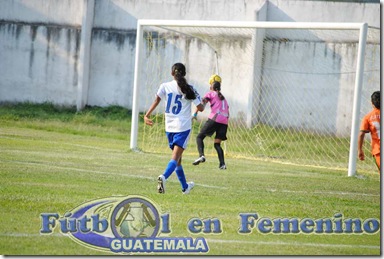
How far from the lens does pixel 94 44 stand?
2795cm

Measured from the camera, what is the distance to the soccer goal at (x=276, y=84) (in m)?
22.2

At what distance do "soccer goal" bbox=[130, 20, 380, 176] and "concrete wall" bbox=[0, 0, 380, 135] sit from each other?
0.83ft

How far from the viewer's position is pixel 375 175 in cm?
1795

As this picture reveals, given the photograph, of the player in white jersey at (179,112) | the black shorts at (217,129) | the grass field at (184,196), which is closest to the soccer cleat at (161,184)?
the grass field at (184,196)

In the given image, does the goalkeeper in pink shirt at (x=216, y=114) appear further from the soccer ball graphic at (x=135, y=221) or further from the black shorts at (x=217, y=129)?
the soccer ball graphic at (x=135, y=221)

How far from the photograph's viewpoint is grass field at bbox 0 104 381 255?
909cm

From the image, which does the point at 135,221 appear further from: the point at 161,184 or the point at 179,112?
the point at 179,112

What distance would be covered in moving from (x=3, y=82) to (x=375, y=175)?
14539mm

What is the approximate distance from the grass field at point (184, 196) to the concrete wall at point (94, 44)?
5648 mm

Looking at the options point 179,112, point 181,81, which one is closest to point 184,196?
point 179,112

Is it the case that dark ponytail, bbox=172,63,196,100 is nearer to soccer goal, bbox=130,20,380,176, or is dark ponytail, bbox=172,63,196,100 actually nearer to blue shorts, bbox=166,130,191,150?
blue shorts, bbox=166,130,191,150

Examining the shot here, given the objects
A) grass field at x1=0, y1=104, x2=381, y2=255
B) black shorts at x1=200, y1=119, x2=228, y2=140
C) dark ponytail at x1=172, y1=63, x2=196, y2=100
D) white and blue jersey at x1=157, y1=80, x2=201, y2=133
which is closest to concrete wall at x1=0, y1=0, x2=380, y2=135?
grass field at x1=0, y1=104, x2=381, y2=255

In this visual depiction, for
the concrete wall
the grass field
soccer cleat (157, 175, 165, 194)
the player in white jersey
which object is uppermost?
the concrete wall

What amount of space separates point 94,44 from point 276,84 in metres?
6.58
